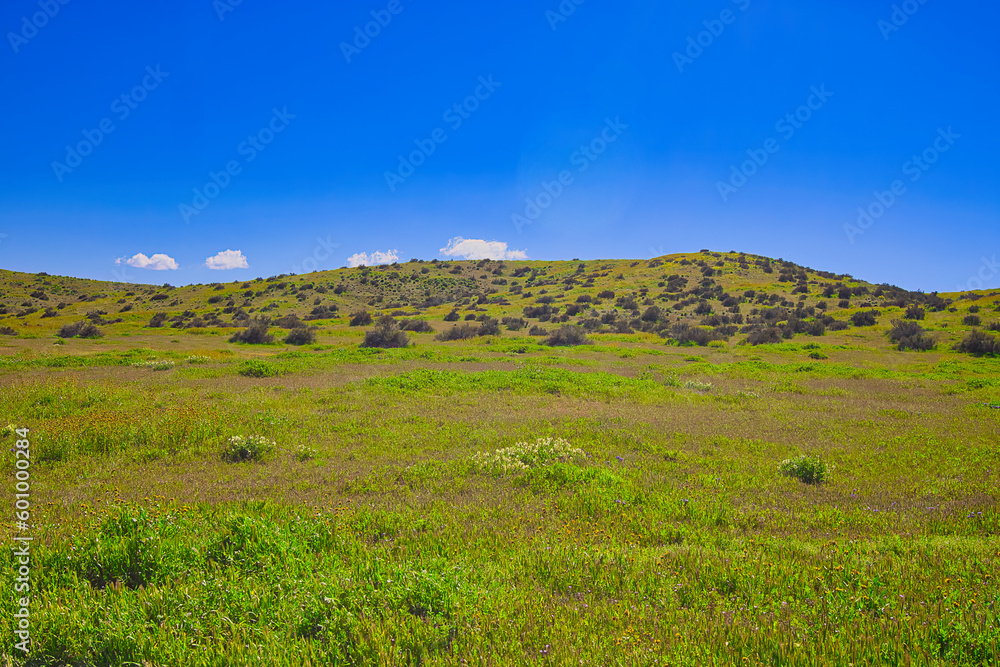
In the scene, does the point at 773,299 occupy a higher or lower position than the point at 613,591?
higher

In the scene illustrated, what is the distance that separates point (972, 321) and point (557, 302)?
3857 cm

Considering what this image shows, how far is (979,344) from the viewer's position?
26.4 meters

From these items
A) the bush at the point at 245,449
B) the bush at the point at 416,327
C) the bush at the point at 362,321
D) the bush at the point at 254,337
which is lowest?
the bush at the point at 245,449

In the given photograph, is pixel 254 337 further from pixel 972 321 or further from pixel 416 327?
pixel 972 321

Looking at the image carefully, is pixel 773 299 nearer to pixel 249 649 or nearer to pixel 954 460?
pixel 954 460

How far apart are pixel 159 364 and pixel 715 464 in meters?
23.1

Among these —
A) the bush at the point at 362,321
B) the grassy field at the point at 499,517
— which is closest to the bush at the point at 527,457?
the grassy field at the point at 499,517

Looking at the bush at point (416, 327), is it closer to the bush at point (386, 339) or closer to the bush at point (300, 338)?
the bush at point (300, 338)

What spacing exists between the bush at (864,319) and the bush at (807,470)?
3816cm

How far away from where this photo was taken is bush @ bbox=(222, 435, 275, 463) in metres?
9.34

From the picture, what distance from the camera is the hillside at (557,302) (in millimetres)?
38281

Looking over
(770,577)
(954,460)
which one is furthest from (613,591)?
(954,460)

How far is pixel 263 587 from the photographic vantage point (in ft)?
13.8

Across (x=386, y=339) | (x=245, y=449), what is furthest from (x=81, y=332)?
→ (x=245, y=449)
